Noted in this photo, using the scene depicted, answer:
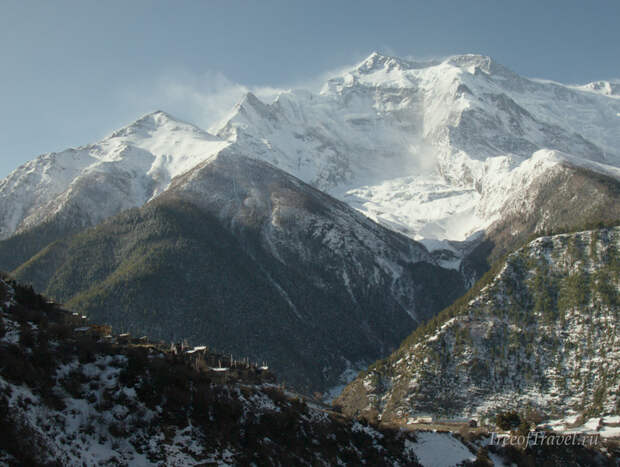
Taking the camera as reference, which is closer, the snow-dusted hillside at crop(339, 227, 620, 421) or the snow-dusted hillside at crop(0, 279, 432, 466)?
the snow-dusted hillside at crop(0, 279, 432, 466)

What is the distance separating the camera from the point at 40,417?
3203 cm

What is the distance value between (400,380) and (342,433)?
99.3 meters

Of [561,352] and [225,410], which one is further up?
[225,410]

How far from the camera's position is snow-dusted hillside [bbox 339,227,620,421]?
129875 mm

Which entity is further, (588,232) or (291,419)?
(588,232)

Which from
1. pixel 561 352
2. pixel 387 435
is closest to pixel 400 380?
pixel 561 352

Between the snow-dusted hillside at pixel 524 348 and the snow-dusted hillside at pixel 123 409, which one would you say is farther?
the snow-dusted hillside at pixel 524 348

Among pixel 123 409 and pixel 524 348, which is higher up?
pixel 123 409

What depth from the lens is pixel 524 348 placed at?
472 ft

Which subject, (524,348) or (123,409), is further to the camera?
(524,348)

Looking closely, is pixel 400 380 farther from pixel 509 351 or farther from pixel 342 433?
pixel 342 433

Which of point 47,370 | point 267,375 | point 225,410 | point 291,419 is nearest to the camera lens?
point 47,370

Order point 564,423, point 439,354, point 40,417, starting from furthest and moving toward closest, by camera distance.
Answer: point 439,354 → point 564,423 → point 40,417

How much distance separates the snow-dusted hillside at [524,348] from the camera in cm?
12988
